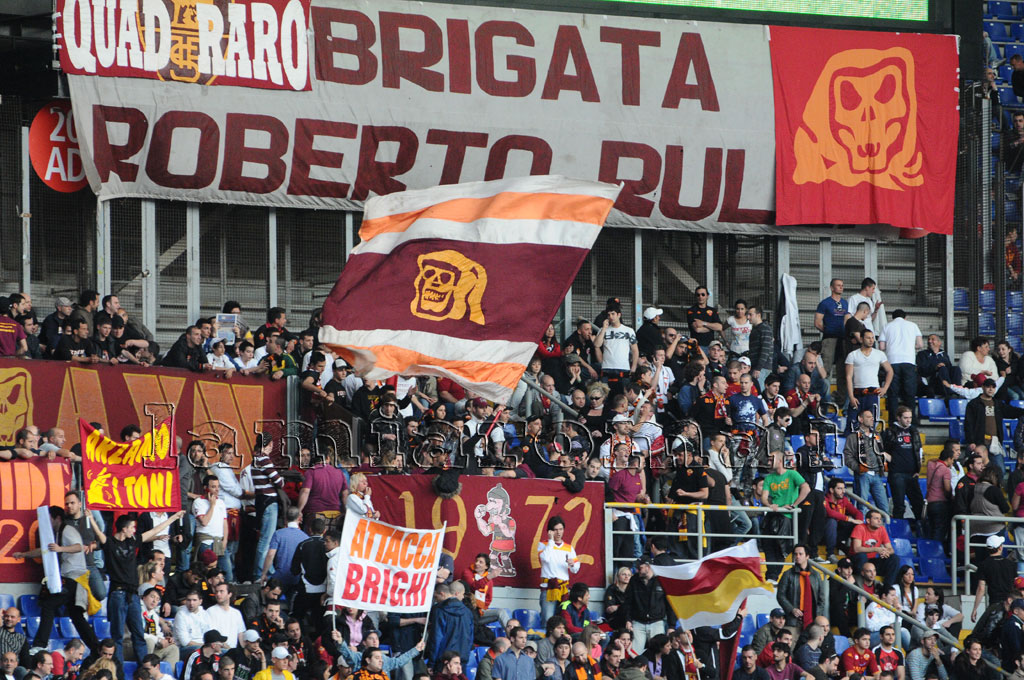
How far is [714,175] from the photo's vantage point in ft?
92.0

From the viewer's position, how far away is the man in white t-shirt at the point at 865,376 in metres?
26.3

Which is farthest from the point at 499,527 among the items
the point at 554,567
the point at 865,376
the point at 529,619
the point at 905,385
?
the point at 905,385

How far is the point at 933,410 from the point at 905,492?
2.62 m

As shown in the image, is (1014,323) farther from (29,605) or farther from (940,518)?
(29,605)

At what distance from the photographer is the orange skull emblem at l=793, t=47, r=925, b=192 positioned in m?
28.2

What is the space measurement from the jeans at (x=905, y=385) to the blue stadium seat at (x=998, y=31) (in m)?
7.28

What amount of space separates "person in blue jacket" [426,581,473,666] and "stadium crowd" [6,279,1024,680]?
2 cm

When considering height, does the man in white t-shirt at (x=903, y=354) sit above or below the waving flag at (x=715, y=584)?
above

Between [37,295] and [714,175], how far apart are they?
32.9 ft

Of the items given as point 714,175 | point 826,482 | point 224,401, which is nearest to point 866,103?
point 714,175

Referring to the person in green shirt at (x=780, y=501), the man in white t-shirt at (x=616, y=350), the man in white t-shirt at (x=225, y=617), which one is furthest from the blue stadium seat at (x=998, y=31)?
the man in white t-shirt at (x=225, y=617)

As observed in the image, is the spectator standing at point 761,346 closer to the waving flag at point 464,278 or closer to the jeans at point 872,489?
the jeans at point 872,489

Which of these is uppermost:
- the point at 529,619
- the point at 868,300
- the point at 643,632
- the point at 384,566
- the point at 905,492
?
the point at 868,300

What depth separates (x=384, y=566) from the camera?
1956 centimetres
